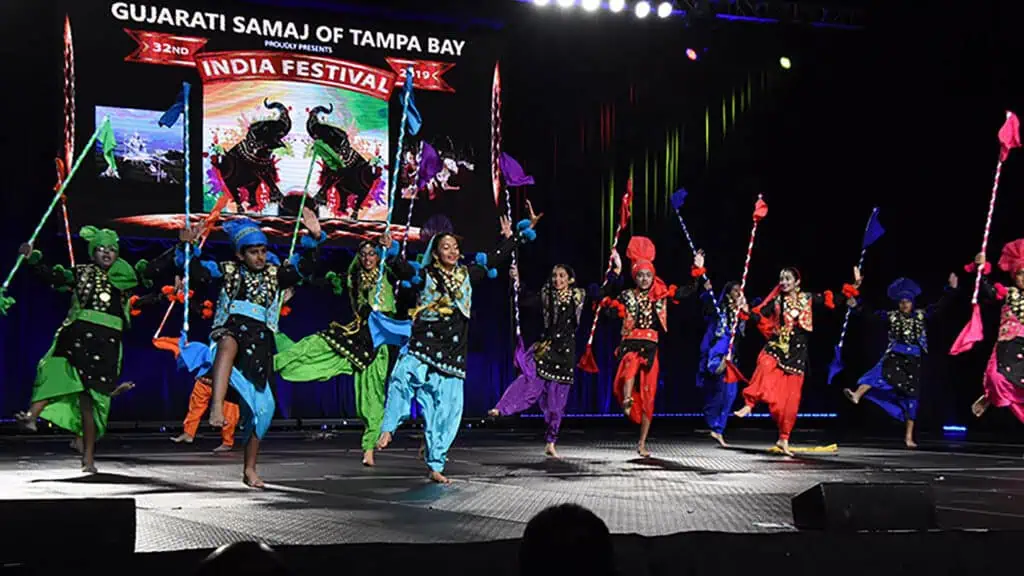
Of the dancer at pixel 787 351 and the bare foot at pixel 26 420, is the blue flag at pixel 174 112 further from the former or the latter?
the dancer at pixel 787 351

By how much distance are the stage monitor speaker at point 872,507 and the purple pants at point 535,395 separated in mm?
4868

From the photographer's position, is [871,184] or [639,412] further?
[871,184]

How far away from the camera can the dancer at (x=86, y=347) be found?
673cm

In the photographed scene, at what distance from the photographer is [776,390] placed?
9.23 metres

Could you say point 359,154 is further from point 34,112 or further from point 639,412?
point 639,412

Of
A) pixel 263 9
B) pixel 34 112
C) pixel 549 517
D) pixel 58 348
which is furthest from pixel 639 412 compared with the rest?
pixel 549 517

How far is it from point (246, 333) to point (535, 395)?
3.78 metres

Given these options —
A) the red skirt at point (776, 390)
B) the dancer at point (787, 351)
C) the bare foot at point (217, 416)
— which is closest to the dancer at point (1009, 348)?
the dancer at point (787, 351)

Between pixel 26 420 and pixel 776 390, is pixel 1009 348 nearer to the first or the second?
pixel 776 390

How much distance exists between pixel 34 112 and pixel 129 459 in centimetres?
412

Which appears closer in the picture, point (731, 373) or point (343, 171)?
point (731, 373)

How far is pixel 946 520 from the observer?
4.73 metres

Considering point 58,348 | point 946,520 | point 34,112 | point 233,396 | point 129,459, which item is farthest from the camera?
point 34,112

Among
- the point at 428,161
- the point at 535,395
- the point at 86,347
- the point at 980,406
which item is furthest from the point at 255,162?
the point at 980,406
